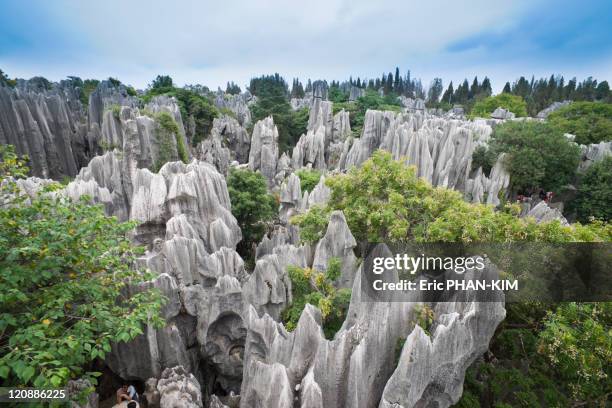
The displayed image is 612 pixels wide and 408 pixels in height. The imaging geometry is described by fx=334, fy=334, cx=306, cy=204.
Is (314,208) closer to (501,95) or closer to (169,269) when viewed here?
(169,269)

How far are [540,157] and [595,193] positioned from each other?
11.8ft

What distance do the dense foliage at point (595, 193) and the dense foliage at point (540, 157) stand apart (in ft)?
3.11

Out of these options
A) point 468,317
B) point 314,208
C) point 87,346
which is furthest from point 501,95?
point 87,346

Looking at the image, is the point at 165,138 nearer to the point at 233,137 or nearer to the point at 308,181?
the point at 308,181

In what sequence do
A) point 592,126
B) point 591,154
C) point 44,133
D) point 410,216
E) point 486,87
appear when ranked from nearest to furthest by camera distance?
point 410,216 → point 591,154 → point 44,133 → point 592,126 → point 486,87

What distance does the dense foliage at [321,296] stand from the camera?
8.40 m

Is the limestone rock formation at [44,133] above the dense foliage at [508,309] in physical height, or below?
above

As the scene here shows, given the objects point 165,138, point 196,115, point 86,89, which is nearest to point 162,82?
point 86,89

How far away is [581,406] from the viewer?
751 centimetres

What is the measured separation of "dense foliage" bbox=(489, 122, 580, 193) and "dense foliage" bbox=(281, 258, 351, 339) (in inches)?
706

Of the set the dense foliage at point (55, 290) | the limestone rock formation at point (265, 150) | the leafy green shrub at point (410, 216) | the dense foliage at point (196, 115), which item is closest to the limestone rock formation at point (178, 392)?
the dense foliage at point (55, 290)

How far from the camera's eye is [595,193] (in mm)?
19828

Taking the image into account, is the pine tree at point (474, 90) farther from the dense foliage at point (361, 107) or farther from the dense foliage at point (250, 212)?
the dense foliage at point (250, 212)

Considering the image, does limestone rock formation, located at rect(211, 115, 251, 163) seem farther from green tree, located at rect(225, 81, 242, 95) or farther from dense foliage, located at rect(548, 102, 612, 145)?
green tree, located at rect(225, 81, 242, 95)
